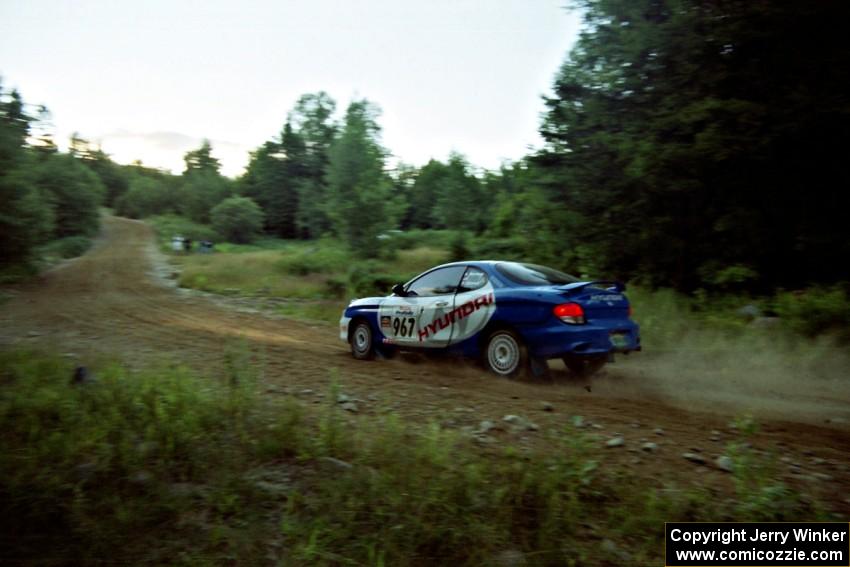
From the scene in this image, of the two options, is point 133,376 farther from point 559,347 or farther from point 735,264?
point 735,264

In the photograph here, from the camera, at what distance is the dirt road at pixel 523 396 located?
4441mm

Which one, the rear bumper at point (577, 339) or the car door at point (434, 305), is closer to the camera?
the rear bumper at point (577, 339)

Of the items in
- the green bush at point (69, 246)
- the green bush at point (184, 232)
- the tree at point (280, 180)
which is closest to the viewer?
the green bush at point (69, 246)

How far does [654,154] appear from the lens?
11.6m

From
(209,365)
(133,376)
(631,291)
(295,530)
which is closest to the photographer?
(295,530)

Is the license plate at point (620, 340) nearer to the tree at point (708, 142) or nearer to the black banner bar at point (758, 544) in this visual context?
the black banner bar at point (758, 544)

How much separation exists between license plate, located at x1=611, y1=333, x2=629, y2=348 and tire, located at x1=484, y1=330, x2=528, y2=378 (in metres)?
1.01

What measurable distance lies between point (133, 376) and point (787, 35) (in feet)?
39.4

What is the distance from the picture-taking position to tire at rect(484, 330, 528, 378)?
7.04 metres

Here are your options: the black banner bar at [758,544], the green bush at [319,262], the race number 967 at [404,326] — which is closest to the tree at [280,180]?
the green bush at [319,262]

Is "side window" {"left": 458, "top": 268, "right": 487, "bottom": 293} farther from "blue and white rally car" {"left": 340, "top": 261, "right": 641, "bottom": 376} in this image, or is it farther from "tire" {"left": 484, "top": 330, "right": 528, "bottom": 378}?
"tire" {"left": 484, "top": 330, "right": 528, "bottom": 378}

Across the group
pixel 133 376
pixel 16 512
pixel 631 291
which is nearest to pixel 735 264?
pixel 631 291

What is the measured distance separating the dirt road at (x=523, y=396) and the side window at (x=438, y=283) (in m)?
1.02

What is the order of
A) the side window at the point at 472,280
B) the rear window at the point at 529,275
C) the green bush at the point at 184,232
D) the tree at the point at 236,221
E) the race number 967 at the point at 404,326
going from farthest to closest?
the tree at the point at 236,221, the green bush at the point at 184,232, the race number 967 at the point at 404,326, the side window at the point at 472,280, the rear window at the point at 529,275
